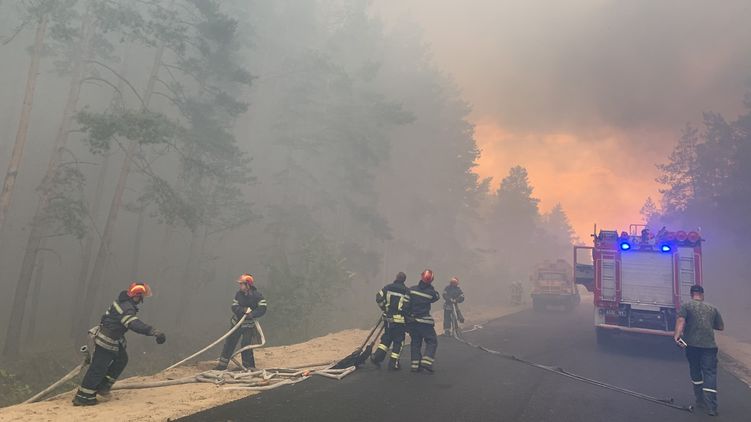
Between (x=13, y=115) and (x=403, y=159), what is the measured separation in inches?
1034

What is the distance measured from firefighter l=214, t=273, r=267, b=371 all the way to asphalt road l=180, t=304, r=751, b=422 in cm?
165

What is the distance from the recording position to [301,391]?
6840 mm

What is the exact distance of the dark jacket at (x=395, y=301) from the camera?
28.1 ft

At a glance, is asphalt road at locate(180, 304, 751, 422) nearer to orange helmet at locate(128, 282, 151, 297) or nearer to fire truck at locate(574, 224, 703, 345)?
fire truck at locate(574, 224, 703, 345)

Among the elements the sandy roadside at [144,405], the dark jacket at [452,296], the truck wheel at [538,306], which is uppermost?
the dark jacket at [452,296]

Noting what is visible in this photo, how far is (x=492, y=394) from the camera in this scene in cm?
711

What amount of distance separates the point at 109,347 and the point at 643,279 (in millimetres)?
13059

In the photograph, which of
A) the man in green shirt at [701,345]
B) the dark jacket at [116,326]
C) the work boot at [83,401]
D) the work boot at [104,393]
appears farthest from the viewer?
the man in green shirt at [701,345]

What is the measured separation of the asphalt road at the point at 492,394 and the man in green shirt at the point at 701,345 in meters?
0.34

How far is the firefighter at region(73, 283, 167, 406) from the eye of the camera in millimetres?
5871

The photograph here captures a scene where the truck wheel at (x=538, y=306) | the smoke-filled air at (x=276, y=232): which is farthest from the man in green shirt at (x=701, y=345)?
the truck wheel at (x=538, y=306)

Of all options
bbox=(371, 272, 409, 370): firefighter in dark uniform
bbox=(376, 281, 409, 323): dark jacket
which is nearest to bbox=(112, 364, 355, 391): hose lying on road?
bbox=(371, 272, 409, 370): firefighter in dark uniform

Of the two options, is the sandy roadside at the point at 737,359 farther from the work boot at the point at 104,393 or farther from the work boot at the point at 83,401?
the work boot at the point at 83,401

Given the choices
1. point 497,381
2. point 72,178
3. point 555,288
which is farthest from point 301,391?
point 555,288
